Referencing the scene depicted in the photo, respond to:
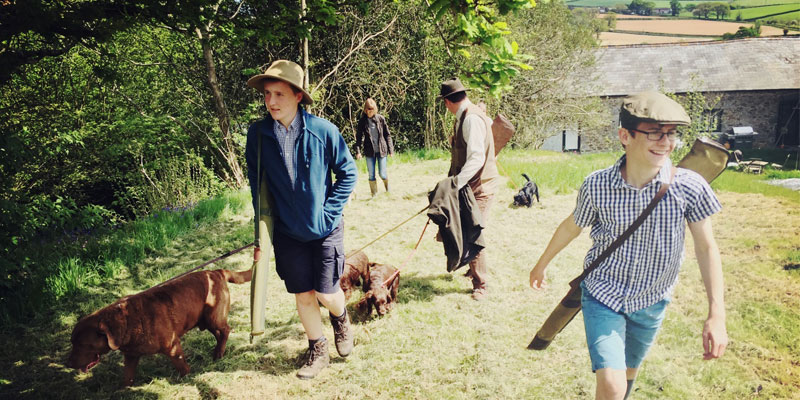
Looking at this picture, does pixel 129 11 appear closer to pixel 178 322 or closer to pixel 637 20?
pixel 178 322

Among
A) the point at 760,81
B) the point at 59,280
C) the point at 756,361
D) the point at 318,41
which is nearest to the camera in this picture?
the point at 756,361

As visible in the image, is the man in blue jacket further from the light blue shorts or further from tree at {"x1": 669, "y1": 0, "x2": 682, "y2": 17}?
tree at {"x1": 669, "y1": 0, "x2": 682, "y2": 17}

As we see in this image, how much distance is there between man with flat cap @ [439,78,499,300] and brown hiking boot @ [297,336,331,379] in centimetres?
178

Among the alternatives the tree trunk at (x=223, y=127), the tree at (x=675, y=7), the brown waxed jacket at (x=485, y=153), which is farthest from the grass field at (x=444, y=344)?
the tree at (x=675, y=7)

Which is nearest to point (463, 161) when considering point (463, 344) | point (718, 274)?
point (463, 344)

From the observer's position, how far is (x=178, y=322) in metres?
3.37

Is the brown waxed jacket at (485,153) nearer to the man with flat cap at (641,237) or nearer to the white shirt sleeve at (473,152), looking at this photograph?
the white shirt sleeve at (473,152)

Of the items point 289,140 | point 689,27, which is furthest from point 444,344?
point 689,27

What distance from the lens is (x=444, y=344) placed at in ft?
12.9

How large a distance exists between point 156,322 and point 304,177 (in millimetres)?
1484

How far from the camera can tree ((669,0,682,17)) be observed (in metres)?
41.3

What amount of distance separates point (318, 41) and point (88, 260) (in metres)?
10.2

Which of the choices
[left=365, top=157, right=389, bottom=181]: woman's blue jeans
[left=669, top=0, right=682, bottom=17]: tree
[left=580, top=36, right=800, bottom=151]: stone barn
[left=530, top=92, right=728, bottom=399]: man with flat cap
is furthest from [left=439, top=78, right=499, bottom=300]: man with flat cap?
[left=669, top=0, right=682, bottom=17]: tree

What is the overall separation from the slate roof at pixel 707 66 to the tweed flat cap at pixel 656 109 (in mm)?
27330
